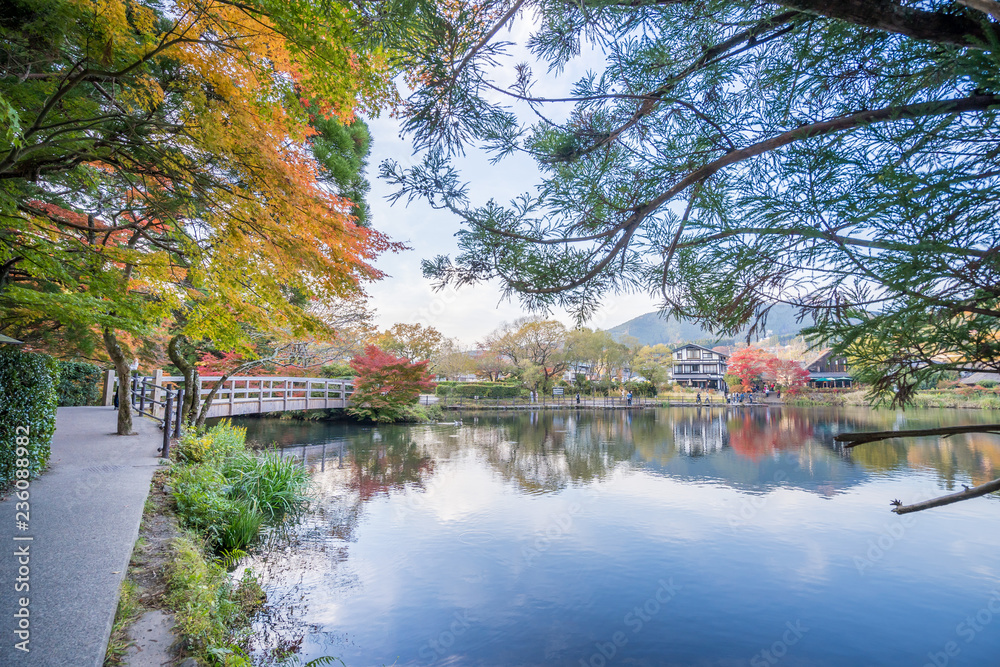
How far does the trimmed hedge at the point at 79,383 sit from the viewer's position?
34.6 feet

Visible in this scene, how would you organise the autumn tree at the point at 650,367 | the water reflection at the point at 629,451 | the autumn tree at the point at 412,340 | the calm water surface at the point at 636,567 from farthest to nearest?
the autumn tree at the point at 650,367 → the autumn tree at the point at 412,340 → the water reflection at the point at 629,451 → the calm water surface at the point at 636,567

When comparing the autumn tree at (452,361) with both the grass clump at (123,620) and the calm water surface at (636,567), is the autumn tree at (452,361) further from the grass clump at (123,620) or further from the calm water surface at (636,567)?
the grass clump at (123,620)

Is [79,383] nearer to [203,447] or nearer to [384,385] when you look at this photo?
[203,447]

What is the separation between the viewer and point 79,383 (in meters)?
10.9

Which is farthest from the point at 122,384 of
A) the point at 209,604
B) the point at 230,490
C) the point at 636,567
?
the point at 636,567

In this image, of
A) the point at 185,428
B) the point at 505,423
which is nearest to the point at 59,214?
the point at 185,428

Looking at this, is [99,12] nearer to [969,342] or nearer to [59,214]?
[59,214]

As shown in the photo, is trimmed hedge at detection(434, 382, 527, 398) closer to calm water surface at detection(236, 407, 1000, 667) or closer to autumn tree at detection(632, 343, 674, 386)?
autumn tree at detection(632, 343, 674, 386)

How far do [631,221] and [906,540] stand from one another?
675 cm

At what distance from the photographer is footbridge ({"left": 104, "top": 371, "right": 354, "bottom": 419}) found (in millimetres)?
9562

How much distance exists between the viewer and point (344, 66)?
2.51 m

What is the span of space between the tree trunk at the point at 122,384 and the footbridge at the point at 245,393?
47cm

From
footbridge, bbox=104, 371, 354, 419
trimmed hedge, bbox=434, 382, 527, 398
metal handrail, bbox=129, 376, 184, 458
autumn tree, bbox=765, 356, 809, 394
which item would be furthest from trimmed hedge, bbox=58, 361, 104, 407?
autumn tree, bbox=765, 356, 809, 394

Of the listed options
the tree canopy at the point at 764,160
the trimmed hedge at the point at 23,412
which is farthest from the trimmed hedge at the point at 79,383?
the tree canopy at the point at 764,160
